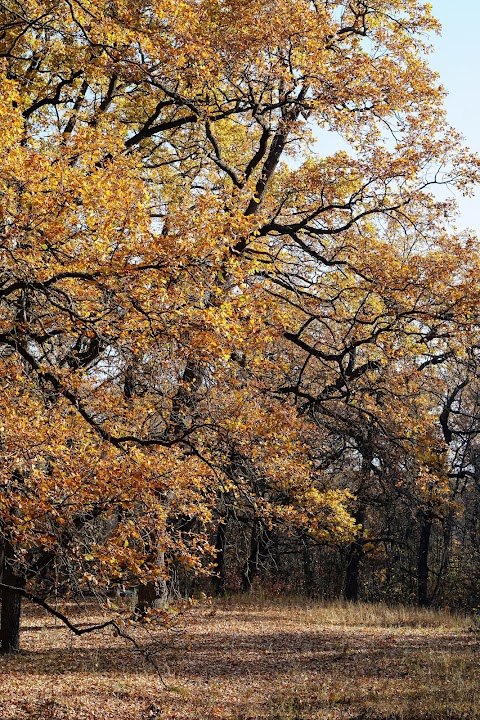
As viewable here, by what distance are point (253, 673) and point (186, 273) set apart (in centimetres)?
671

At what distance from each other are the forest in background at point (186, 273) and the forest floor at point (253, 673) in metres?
1.29

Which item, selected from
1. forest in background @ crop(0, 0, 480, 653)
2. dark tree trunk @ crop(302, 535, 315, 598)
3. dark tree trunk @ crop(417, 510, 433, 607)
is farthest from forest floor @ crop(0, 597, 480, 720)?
dark tree trunk @ crop(302, 535, 315, 598)

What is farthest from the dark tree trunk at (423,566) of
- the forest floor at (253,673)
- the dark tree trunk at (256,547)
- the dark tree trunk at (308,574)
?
the forest floor at (253,673)

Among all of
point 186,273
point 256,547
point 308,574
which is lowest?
point 308,574

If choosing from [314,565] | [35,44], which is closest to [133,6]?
[35,44]

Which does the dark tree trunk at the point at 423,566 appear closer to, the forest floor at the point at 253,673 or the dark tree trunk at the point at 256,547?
the dark tree trunk at the point at 256,547

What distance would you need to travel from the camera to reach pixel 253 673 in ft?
36.0

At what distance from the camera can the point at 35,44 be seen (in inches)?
443

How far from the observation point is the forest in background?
7039 mm

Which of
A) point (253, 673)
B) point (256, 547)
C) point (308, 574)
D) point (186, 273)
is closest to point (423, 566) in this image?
point (308, 574)

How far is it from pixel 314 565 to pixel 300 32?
2133 centimetres

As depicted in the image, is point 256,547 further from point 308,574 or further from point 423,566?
point 308,574

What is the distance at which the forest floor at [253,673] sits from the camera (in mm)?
8539

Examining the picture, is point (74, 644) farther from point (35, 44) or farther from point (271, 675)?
point (35, 44)
